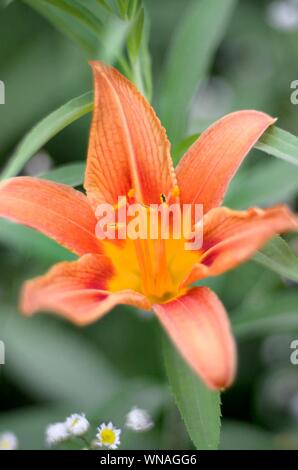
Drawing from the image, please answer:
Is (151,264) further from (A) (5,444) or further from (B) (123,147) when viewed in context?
(A) (5,444)

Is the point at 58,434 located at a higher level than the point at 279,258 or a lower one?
lower

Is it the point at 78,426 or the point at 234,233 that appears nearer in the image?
the point at 234,233

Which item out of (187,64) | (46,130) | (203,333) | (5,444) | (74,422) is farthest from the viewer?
(187,64)

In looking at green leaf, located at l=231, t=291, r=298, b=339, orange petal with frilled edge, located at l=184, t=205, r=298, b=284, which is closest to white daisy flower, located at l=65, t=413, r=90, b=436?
orange petal with frilled edge, located at l=184, t=205, r=298, b=284

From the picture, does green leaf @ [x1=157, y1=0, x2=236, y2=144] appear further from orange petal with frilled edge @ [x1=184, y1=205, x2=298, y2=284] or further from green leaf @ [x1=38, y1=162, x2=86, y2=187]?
orange petal with frilled edge @ [x1=184, y1=205, x2=298, y2=284]

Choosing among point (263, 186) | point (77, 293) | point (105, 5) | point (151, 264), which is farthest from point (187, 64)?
point (77, 293)

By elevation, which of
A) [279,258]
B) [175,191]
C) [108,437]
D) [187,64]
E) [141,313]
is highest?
[187,64]

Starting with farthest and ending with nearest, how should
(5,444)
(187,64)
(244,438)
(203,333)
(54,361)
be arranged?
(54,361), (244,438), (187,64), (5,444), (203,333)

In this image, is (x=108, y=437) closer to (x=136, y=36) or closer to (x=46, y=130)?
(x=46, y=130)
